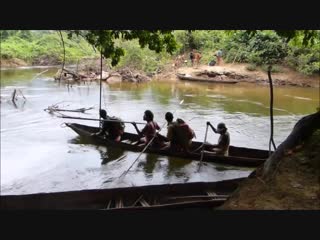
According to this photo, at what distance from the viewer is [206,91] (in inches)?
946

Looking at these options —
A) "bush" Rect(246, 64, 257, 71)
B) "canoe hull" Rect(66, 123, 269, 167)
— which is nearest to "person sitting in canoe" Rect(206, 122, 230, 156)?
"canoe hull" Rect(66, 123, 269, 167)

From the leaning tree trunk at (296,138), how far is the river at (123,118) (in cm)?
425

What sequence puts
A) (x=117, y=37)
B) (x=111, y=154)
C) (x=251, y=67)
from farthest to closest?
(x=251, y=67) → (x=111, y=154) → (x=117, y=37)

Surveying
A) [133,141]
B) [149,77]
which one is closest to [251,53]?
[149,77]

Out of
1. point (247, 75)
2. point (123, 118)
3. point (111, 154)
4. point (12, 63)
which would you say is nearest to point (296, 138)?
point (111, 154)

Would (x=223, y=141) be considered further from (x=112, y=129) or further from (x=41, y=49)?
(x=41, y=49)

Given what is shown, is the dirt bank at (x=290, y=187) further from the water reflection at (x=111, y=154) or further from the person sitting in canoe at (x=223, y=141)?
the water reflection at (x=111, y=154)

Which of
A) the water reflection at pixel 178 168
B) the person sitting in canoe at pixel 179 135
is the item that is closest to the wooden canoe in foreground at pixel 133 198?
the water reflection at pixel 178 168

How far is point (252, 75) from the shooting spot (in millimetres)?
27234

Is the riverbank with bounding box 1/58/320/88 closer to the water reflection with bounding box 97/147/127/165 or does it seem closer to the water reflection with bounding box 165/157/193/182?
the water reflection with bounding box 97/147/127/165

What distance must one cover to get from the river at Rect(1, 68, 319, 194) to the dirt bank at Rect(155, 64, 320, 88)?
140 centimetres

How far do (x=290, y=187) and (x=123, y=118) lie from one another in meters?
12.7

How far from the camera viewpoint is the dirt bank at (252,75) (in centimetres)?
2567

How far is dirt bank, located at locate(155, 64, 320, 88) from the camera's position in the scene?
1011 inches
